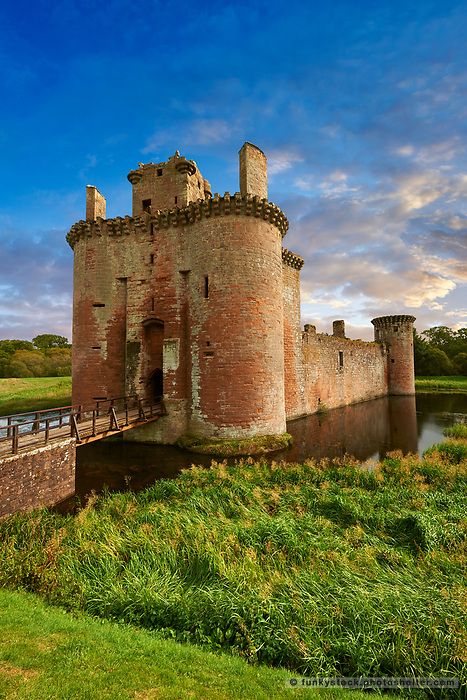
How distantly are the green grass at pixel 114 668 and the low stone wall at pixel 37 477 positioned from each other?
14.1ft

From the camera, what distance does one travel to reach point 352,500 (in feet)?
27.3

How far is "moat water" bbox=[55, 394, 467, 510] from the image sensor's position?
39.2ft

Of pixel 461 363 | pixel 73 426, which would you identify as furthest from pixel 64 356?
pixel 461 363

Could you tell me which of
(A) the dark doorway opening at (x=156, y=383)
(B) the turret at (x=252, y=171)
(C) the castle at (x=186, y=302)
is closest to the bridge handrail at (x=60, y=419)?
(A) the dark doorway opening at (x=156, y=383)

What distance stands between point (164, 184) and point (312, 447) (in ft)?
50.6

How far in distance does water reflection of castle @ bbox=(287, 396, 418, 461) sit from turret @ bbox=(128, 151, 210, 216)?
13.7 meters

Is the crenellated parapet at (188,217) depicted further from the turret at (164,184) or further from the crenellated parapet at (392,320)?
the crenellated parapet at (392,320)

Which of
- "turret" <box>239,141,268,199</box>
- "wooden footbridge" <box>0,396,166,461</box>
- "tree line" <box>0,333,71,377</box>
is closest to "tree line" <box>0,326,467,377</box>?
"tree line" <box>0,333,71,377</box>

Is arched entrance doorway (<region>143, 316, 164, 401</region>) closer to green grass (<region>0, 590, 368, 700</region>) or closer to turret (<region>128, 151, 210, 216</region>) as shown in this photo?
turret (<region>128, 151, 210, 216</region>)

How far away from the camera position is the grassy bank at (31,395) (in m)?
29.8

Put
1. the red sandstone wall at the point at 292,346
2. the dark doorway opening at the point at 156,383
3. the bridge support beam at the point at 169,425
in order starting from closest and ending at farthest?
the bridge support beam at the point at 169,425 < the dark doorway opening at the point at 156,383 < the red sandstone wall at the point at 292,346

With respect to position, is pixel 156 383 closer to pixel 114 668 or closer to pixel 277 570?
pixel 277 570

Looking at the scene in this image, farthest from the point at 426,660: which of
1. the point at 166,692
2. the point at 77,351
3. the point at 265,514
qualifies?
the point at 77,351

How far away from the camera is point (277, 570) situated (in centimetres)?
545
